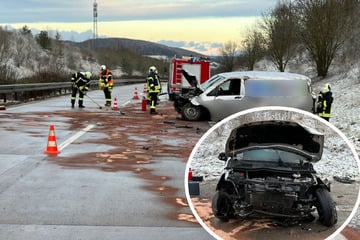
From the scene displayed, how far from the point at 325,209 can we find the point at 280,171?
0.33 meters

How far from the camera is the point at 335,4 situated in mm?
37750

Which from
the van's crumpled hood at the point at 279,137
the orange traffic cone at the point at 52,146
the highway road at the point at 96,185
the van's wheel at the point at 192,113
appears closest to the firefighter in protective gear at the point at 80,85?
the van's wheel at the point at 192,113

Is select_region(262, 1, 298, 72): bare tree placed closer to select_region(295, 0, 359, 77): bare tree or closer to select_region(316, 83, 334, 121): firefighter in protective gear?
select_region(295, 0, 359, 77): bare tree

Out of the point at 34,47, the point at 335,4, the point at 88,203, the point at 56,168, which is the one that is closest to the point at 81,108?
the point at 56,168

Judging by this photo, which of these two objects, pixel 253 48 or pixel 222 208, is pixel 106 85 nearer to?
pixel 222 208

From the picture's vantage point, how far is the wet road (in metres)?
5.36

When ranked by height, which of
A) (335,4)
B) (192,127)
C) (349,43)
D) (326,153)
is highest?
(335,4)

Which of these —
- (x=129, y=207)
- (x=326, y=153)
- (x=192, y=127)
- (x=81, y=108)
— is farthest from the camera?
(x=81, y=108)

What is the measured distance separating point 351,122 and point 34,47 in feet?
266

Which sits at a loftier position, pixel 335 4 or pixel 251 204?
pixel 335 4

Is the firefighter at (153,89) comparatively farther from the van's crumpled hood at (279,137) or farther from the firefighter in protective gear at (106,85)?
the van's crumpled hood at (279,137)

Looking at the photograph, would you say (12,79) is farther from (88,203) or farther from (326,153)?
(326,153)

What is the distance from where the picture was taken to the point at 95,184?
24.1 feet

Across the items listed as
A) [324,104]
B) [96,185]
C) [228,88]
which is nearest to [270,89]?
[96,185]
